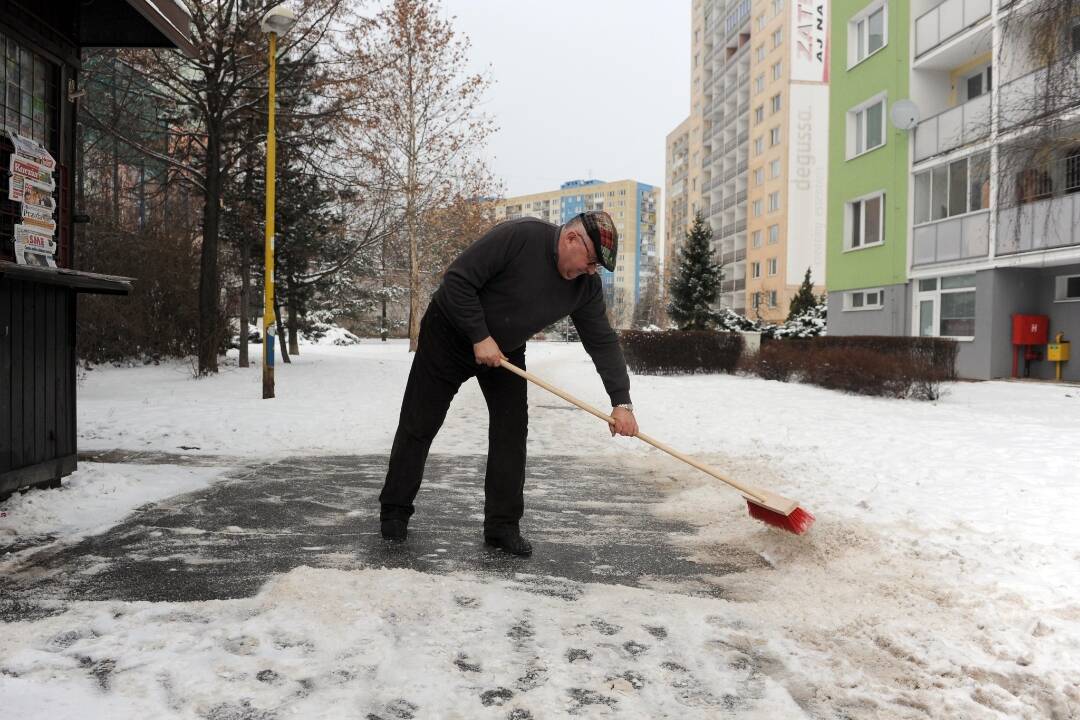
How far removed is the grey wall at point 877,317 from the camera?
20578 mm

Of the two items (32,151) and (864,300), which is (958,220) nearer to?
(864,300)

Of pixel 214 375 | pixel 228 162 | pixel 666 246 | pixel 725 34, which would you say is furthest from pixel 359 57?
pixel 666 246

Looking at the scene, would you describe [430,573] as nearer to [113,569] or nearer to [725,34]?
[113,569]

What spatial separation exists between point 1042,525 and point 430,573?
3531 mm

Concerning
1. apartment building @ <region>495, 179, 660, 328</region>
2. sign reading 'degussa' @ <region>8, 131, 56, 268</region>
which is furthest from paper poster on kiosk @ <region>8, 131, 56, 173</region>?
apartment building @ <region>495, 179, 660, 328</region>

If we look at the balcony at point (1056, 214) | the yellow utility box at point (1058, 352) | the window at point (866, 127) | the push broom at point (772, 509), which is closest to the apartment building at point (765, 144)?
the window at point (866, 127)

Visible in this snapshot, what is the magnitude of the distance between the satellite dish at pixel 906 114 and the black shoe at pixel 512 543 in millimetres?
19697

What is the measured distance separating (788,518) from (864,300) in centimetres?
2041

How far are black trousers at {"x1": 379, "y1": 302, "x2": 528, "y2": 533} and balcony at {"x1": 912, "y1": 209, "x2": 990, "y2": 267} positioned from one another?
17.0 meters

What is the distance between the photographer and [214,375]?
1544 cm

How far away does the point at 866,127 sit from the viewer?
73.9ft

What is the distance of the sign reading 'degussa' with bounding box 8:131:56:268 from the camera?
4.52 metres

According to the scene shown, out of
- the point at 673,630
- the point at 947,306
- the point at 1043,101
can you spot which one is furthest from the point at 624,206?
the point at 673,630

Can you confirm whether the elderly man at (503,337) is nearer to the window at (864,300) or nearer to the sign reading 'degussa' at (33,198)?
the sign reading 'degussa' at (33,198)
